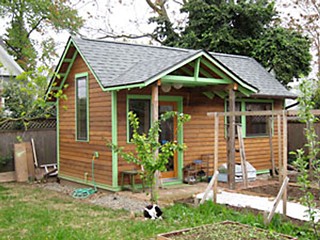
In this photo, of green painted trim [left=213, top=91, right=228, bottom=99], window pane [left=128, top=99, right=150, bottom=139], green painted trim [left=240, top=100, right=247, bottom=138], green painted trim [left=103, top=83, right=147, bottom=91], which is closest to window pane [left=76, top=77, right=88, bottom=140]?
window pane [left=128, top=99, right=150, bottom=139]

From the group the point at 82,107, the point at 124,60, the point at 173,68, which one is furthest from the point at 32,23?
the point at 173,68

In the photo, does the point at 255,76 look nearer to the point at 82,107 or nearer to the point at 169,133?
the point at 169,133

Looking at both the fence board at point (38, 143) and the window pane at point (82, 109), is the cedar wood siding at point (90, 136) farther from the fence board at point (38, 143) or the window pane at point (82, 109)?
the fence board at point (38, 143)

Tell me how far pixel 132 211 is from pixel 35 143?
6.24 metres

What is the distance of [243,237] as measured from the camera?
5230mm

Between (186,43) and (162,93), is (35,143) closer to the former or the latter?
(162,93)

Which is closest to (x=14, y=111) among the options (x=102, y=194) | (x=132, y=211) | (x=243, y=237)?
(x=102, y=194)

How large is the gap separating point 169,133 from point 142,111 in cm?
115

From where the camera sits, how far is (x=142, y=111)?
9688 millimetres

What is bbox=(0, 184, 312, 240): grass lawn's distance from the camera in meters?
5.89

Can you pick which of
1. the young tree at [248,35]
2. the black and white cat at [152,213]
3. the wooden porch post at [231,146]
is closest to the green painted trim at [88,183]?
the black and white cat at [152,213]

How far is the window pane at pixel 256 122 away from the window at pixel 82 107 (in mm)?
4953

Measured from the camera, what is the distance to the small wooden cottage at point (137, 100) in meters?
9.06

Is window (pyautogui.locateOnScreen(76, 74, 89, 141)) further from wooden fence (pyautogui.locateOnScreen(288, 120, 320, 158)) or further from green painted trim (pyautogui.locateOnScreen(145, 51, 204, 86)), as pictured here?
wooden fence (pyautogui.locateOnScreen(288, 120, 320, 158))
